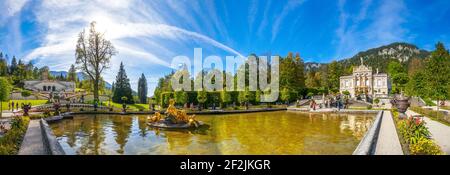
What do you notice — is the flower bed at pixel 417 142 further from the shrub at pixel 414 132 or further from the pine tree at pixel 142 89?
the pine tree at pixel 142 89

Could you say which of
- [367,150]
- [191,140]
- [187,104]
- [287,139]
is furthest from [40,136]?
[187,104]

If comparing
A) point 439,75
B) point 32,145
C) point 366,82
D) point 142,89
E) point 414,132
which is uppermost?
point 366,82

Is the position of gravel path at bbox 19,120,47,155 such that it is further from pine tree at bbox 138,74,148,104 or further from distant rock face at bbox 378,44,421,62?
pine tree at bbox 138,74,148,104

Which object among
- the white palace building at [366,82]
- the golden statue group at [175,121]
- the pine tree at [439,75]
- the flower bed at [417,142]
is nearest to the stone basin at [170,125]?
the golden statue group at [175,121]

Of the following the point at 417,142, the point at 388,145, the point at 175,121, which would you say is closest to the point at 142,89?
the point at 175,121

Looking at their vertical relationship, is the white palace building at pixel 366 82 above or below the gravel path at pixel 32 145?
above

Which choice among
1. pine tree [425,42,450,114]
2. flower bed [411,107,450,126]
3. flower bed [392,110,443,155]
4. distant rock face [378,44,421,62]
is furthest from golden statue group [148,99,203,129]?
pine tree [425,42,450,114]

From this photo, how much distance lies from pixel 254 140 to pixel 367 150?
165 inches

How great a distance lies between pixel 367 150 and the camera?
729 cm

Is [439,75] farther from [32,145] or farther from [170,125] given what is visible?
[32,145]

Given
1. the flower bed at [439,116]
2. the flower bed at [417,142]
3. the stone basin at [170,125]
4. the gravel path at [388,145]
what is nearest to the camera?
the flower bed at [417,142]

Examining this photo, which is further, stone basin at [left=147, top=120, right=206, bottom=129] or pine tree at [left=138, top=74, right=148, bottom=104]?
pine tree at [left=138, top=74, right=148, bottom=104]

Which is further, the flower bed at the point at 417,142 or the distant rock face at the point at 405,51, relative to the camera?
the distant rock face at the point at 405,51
